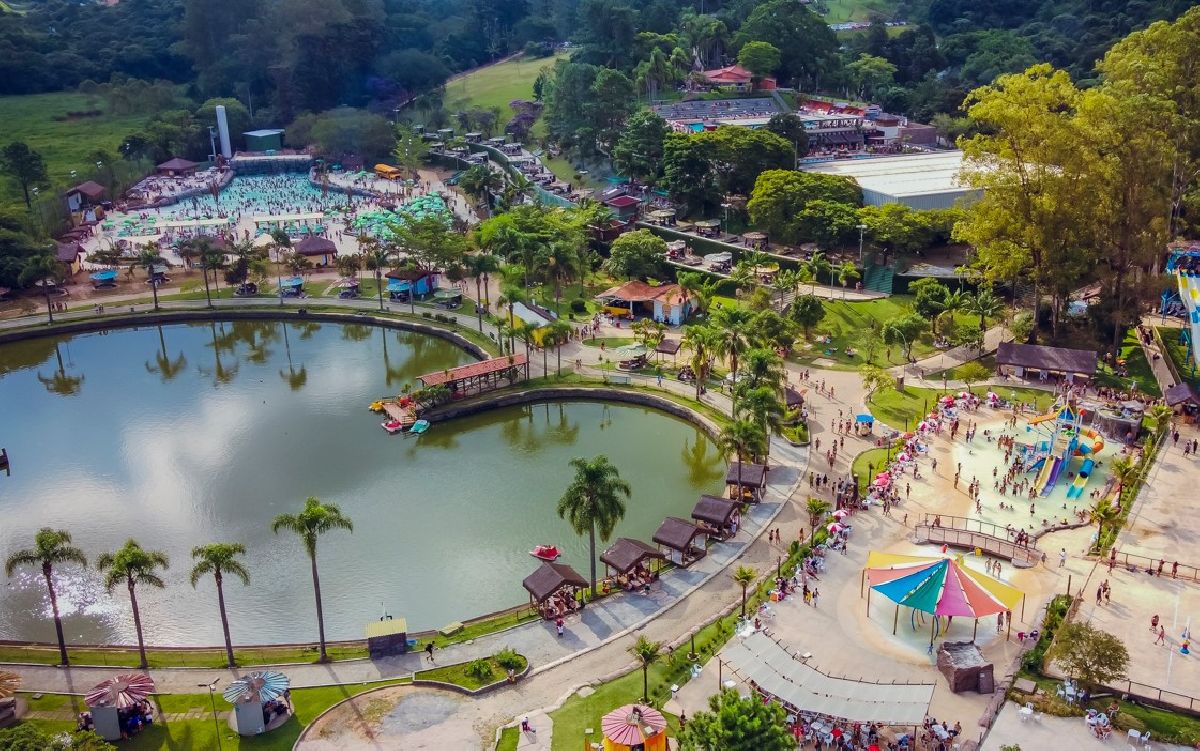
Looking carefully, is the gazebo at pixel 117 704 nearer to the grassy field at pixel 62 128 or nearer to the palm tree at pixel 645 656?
the palm tree at pixel 645 656

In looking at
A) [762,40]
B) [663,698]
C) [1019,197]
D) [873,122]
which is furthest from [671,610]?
[762,40]

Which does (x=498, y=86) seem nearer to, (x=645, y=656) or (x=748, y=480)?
(x=748, y=480)

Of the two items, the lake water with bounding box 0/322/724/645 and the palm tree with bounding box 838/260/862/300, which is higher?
the palm tree with bounding box 838/260/862/300

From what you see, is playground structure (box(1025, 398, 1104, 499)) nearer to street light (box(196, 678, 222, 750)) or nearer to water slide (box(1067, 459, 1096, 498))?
water slide (box(1067, 459, 1096, 498))

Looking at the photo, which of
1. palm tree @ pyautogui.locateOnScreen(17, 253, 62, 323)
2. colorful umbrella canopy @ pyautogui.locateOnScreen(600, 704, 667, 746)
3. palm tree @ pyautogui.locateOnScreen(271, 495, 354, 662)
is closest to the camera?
colorful umbrella canopy @ pyautogui.locateOnScreen(600, 704, 667, 746)

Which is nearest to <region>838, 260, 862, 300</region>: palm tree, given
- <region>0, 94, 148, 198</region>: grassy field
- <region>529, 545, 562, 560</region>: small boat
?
<region>529, 545, 562, 560</region>: small boat

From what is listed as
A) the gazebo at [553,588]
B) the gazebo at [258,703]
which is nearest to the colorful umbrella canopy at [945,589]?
the gazebo at [553,588]

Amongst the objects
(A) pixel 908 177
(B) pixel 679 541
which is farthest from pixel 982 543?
(A) pixel 908 177
